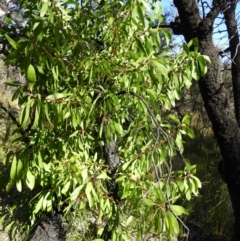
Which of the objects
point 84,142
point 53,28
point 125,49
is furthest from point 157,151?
point 53,28

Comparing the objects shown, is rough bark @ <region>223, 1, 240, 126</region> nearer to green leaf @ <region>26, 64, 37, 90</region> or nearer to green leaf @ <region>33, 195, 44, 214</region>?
green leaf @ <region>33, 195, 44, 214</region>

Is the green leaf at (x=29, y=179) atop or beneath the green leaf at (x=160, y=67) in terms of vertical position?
beneath

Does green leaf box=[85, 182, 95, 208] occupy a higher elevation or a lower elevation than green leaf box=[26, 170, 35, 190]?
lower

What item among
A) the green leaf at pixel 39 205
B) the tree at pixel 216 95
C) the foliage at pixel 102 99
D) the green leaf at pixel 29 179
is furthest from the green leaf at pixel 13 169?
the tree at pixel 216 95

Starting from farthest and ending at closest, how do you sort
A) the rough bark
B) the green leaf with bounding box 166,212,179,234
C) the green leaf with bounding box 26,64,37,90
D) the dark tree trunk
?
the rough bark < the dark tree trunk < the green leaf with bounding box 166,212,179,234 < the green leaf with bounding box 26,64,37,90

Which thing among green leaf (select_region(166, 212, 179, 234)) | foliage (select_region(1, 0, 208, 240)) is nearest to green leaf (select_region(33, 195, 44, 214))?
foliage (select_region(1, 0, 208, 240))

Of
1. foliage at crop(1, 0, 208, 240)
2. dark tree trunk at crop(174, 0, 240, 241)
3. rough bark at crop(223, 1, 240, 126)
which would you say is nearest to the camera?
foliage at crop(1, 0, 208, 240)

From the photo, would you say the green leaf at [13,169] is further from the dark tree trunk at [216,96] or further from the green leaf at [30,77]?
the dark tree trunk at [216,96]

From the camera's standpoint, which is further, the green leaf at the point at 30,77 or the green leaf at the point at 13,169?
the green leaf at the point at 13,169

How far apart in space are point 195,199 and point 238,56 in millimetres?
1674

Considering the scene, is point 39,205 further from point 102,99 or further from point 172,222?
point 172,222

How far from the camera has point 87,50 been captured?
1826 mm

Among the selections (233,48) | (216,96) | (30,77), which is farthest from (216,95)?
(30,77)

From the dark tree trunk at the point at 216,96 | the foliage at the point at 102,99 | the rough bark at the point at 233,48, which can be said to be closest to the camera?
the foliage at the point at 102,99
